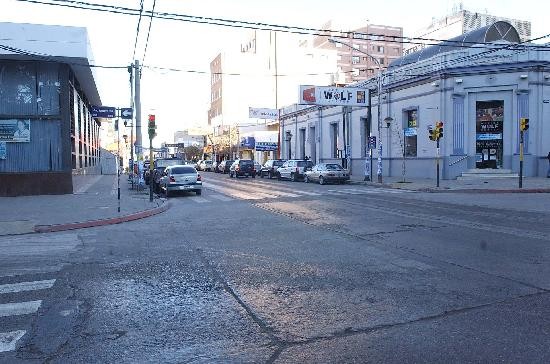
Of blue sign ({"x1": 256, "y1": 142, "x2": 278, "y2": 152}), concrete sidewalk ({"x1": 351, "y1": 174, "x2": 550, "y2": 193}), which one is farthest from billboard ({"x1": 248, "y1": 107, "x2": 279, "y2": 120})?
concrete sidewalk ({"x1": 351, "y1": 174, "x2": 550, "y2": 193})

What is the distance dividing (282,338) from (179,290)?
2.25m

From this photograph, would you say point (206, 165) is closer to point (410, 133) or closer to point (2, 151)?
point (410, 133)

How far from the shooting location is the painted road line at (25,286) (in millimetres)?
6645

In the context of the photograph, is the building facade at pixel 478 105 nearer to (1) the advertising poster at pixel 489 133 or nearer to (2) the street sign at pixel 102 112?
(1) the advertising poster at pixel 489 133

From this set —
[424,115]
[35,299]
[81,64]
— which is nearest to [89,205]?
[81,64]

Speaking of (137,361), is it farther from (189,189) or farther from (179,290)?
(189,189)

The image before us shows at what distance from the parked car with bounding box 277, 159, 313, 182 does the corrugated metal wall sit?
62.5 ft

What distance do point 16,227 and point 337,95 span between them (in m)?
26.3

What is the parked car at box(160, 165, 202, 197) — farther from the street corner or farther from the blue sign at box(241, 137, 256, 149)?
the blue sign at box(241, 137, 256, 149)

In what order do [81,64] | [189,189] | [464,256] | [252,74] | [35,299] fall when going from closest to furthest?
[35,299], [464,256], [81,64], [189,189], [252,74]

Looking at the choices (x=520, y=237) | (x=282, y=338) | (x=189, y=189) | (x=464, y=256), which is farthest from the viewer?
(x=189, y=189)

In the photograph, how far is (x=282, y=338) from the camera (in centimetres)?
479

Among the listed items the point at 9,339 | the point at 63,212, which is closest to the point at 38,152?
the point at 63,212

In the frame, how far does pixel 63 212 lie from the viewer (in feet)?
51.7
